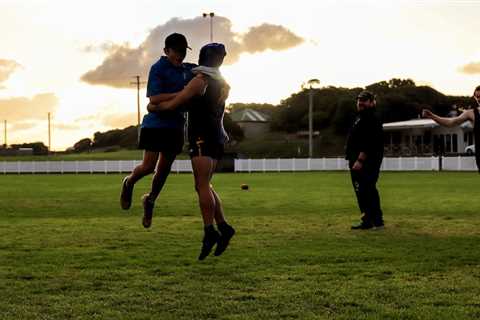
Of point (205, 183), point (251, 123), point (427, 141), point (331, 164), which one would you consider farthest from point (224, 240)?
point (251, 123)

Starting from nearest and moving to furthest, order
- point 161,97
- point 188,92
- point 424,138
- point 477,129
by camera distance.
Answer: point 188,92
point 161,97
point 477,129
point 424,138

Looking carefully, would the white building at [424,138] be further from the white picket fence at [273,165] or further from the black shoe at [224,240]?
the black shoe at [224,240]

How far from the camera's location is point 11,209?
17.8 m

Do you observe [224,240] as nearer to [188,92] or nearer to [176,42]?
[188,92]

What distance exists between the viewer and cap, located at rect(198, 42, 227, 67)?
6648 millimetres

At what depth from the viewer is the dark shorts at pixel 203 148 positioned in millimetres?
6707

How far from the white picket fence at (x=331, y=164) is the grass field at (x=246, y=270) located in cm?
3580

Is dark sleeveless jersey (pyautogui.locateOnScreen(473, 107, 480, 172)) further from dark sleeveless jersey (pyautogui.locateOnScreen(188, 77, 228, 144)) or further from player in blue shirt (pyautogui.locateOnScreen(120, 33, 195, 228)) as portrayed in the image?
→ player in blue shirt (pyautogui.locateOnScreen(120, 33, 195, 228))

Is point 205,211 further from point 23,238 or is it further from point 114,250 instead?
point 23,238

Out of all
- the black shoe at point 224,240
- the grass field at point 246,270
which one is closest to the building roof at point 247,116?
the grass field at point 246,270

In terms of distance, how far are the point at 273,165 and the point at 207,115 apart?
49.7 m

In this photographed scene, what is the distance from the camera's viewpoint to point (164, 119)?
6.99 metres

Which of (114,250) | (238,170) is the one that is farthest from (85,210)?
(238,170)

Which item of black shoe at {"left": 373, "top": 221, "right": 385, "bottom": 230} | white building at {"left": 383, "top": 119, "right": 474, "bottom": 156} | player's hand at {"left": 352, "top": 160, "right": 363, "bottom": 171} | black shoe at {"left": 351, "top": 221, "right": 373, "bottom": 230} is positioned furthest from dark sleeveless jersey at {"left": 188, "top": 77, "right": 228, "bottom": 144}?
white building at {"left": 383, "top": 119, "right": 474, "bottom": 156}
